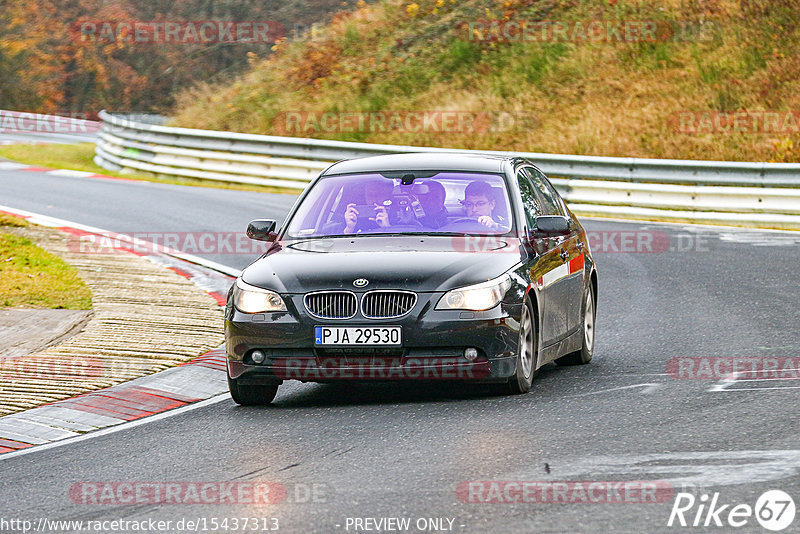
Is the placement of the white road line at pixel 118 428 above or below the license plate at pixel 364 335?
below

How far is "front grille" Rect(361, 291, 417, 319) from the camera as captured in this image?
26.9 ft

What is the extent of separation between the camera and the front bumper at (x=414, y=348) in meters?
8.16

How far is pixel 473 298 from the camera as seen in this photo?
823cm

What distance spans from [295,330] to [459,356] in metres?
1.03

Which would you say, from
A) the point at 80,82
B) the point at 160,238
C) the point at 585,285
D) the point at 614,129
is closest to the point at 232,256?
the point at 160,238

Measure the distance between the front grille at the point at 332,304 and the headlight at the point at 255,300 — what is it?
187 millimetres

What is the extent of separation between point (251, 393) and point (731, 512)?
4.01 metres

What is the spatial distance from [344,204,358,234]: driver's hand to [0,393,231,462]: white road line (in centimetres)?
142
